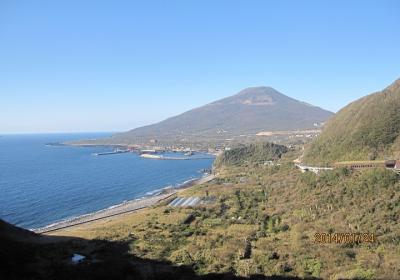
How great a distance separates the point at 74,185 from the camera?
279ft

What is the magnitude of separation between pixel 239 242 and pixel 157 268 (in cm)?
963

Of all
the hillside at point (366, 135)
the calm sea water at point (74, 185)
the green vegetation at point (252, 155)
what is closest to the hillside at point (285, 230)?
the hillside at point (366, 135)

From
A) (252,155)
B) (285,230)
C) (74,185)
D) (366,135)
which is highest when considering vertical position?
(366,135)

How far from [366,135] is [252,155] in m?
63.5

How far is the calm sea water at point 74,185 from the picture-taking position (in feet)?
198

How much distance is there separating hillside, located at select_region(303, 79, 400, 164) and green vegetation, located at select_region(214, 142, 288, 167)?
37105 mm

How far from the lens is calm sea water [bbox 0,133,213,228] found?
198 ft

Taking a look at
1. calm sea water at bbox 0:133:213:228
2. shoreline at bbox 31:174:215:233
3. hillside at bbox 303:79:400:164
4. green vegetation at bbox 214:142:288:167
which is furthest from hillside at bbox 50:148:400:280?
green vegetation at bbox 214:142:288:167

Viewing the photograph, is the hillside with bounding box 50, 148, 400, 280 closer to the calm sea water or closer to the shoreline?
the shoreline

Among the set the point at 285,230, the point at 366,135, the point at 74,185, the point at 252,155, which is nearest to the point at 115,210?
the point at 74,185

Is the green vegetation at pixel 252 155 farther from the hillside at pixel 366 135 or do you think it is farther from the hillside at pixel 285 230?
the hillside at pixel 285 230

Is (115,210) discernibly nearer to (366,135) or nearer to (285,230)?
(285,230)

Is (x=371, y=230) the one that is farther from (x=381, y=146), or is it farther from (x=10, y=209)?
(x=10, y=209)

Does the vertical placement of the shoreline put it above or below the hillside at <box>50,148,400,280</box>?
below
